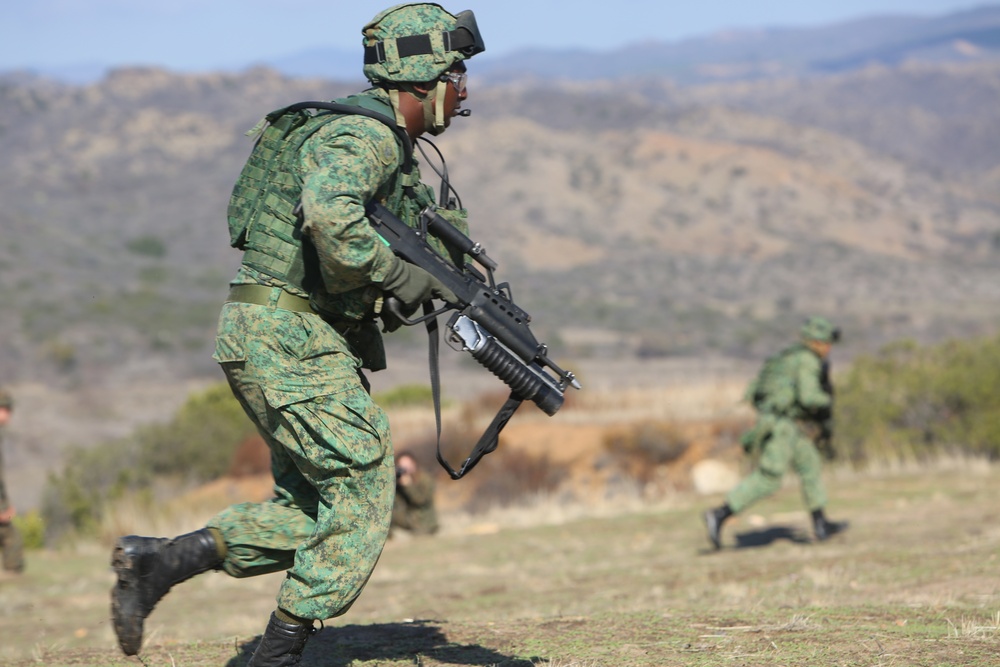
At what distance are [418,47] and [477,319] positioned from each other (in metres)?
0.95

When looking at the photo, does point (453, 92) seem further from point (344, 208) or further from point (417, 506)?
point (417, 506)

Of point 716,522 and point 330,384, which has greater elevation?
point 330,384

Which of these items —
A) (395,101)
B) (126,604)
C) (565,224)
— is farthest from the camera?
(565,224)

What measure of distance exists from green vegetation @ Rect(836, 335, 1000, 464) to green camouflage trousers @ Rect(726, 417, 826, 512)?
5.26 meters

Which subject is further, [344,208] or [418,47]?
[418,47]

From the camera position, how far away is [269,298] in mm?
3936

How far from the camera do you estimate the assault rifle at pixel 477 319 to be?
3982 mm

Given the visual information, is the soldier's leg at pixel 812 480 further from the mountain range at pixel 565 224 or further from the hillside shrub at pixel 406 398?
the mountain range at pixel 565 224

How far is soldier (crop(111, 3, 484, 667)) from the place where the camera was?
12.4ft

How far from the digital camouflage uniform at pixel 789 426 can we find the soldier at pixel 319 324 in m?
6.32

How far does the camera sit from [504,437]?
62.5 feet

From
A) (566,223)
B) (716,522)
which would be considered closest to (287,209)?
(716,522)

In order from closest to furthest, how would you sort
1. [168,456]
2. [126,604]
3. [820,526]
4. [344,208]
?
[344,208] → [126,604] → [820,526] → [168,456]

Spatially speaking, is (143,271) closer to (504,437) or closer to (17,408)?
(17,408)
